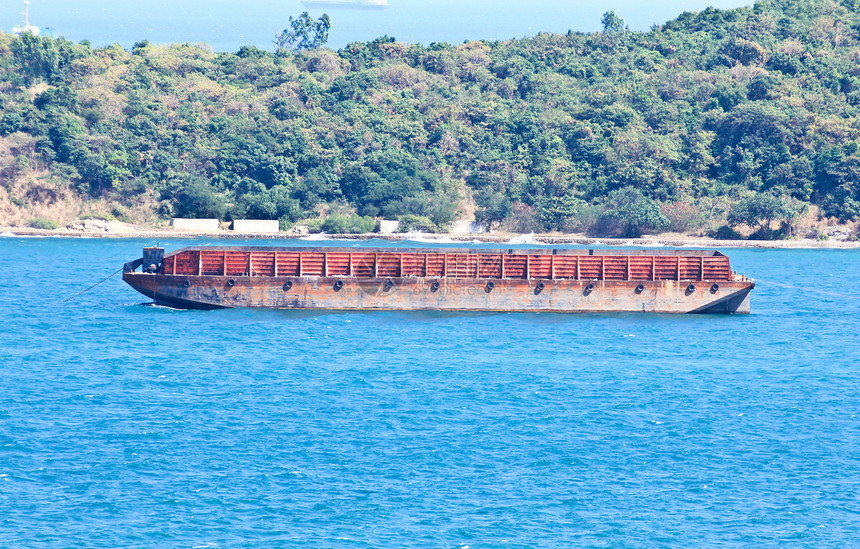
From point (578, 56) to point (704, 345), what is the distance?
371 ft

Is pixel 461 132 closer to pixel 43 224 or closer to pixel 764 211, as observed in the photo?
pixel 764 211

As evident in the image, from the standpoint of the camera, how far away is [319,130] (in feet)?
394

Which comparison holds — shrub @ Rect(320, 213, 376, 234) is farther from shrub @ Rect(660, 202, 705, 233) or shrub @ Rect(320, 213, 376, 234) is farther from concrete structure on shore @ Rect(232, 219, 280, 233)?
shrub @ Rect(660, 202, 705, 233)

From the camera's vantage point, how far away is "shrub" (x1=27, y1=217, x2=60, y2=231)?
10312 cm

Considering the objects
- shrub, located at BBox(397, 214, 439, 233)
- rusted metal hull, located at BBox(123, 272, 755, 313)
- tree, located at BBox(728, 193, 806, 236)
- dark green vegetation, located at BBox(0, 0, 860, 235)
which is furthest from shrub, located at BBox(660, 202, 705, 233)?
rusted metal hull, located at BBox(123, 272, 755, 313)

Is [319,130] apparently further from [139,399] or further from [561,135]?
[139,399]

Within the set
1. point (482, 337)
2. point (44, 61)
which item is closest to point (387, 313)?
point (482, 337)

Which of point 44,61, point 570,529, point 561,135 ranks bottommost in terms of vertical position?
point 570,529

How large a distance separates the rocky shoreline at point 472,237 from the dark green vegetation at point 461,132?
109 inches

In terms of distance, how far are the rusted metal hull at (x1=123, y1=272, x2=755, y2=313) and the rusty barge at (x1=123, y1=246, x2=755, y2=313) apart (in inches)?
1.9

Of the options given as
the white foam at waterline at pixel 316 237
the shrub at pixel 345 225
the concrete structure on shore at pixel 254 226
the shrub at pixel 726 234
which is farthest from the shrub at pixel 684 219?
the concrete structure on shore at pixel 254 226

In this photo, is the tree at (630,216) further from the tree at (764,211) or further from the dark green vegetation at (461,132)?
the tree at (764,211)

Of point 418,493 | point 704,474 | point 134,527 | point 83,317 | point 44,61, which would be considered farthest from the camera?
point 44,61

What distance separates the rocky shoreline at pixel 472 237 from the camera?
9969 centimetres
